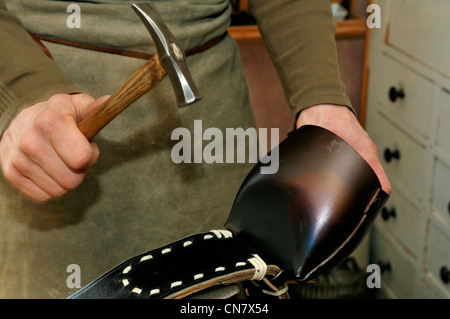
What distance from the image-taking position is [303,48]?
80cm

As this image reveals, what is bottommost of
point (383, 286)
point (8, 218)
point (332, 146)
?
point (383, 286)

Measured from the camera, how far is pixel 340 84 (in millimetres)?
774

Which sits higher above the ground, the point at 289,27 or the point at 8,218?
the point at 289,27

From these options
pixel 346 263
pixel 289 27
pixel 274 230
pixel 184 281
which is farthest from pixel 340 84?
pixel 346 263

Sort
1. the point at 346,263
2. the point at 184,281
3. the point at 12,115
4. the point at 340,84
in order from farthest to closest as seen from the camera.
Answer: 1. the point at 346,263
2. the point at 340,84
3. the point at 12,115
4. the point at 184,281

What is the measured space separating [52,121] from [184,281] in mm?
233

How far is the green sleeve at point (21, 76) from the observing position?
66cm

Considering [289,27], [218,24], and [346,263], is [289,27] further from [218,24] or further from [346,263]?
[346,263]

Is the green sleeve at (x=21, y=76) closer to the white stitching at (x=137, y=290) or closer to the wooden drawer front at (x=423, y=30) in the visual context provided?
the white stitching at (x=137, y=290)

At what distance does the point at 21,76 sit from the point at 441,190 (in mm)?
1119

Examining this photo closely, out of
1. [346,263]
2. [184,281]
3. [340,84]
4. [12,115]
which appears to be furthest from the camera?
[346,263]

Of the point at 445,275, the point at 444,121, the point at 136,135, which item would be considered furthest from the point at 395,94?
the point at 136,135

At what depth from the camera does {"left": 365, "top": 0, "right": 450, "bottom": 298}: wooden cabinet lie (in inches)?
54.9

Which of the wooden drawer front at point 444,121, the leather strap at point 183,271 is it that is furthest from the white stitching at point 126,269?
the wooden drawer front at point 444,121
